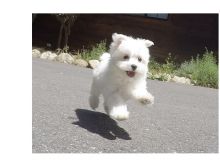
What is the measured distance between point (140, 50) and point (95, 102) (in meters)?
1.24

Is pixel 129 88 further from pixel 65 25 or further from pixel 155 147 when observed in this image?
pixel 65 25

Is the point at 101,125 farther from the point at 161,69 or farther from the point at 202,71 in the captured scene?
the point at 202,71

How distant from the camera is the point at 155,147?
15.9 feet

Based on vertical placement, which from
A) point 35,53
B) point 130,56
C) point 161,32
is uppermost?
point 161,32

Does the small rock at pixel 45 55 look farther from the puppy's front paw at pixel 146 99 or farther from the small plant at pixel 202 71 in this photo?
the puppy's front paw at pixel 146 99

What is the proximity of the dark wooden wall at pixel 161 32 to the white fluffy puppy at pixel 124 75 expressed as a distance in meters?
8.82

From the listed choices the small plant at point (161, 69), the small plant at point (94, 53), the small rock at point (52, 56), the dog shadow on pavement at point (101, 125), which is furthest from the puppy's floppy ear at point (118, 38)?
the small rock at point (52, 56)

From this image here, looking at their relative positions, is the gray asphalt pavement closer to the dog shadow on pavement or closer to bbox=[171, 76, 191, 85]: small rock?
the dog shadow on pavement

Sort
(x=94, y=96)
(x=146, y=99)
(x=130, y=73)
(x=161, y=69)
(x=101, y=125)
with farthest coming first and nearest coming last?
(x=161, y=69), (x=94, y=96), (x=101, y=125), (x=130, y=73), (x=146, y=99)

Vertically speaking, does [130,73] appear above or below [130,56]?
below

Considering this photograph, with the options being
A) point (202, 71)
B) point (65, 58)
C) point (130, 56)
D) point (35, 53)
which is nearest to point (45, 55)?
point (35, 53)

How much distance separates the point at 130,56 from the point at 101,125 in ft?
3.08

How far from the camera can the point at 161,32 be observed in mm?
13969

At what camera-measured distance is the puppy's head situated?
4.69m
